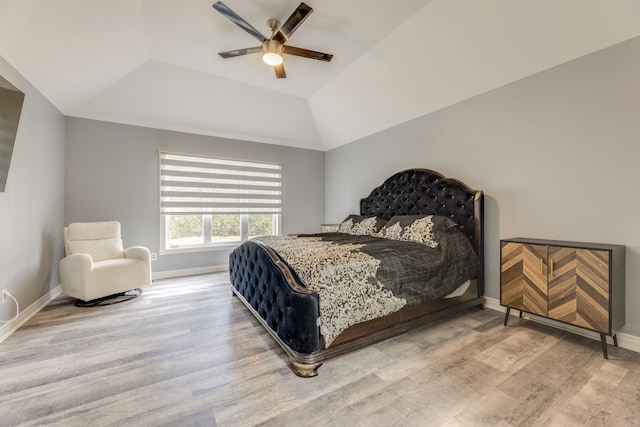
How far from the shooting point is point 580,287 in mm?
2055

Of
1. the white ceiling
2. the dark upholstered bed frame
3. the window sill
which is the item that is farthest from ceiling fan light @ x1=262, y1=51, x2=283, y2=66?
the window sill

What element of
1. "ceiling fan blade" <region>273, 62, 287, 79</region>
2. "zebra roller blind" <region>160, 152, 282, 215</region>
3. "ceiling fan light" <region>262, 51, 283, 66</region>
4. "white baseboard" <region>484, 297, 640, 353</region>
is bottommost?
"white baseboard" <region>484, 297, 640, 353</region>

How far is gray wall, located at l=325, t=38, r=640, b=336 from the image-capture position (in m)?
2.11

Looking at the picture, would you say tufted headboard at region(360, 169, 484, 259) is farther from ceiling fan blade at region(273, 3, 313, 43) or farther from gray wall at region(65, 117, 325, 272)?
Result: gray wall at region(65, 117, 325, 272)

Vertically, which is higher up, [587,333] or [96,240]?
[96,240]

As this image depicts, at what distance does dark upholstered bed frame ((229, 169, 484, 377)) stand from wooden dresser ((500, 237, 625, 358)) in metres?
0.53

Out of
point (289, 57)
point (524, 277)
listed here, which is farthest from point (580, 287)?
point (289, 57)

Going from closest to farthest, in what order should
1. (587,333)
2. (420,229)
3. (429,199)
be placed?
(587,333) < (420,229) < (429,199)

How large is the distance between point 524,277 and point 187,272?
15.2ft

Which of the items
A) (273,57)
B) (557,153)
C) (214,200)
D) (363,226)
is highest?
(273,57)

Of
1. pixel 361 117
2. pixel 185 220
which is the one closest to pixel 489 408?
pixel 361 117

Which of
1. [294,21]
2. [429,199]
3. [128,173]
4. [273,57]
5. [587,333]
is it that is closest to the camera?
[294,21]

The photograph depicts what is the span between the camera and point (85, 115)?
147 inches

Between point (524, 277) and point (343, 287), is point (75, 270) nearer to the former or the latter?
point (343, 287)
